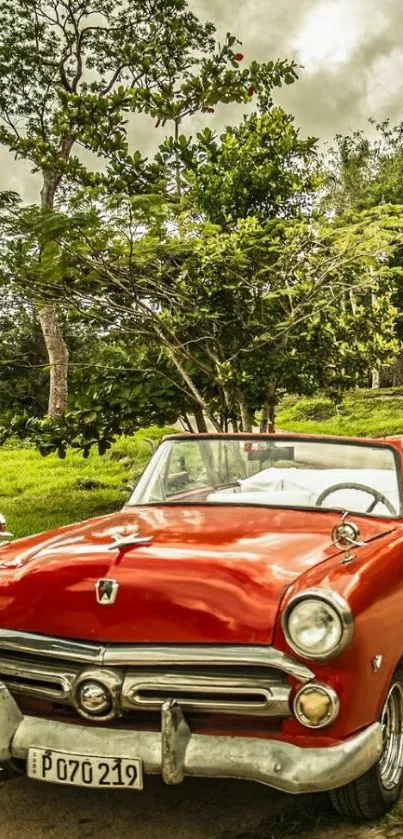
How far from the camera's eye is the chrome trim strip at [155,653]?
2725mm

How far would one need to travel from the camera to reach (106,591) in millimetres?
2998

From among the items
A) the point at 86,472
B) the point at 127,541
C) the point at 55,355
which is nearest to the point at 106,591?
the point at 127,541

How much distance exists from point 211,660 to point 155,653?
0.20m

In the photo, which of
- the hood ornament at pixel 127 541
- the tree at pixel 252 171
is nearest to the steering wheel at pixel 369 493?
the hood ornament at pixel 127 541

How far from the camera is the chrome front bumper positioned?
104 inches

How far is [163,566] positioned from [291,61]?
6836mm

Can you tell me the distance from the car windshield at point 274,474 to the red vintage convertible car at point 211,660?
53 cm

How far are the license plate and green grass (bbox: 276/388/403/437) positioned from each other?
683 inches

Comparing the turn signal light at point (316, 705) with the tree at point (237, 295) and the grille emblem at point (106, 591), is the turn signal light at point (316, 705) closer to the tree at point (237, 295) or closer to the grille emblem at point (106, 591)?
the grille emblem at point (106, 591)

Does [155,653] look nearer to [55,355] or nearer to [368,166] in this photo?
[55,355]

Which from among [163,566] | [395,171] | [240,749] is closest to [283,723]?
[240,749]

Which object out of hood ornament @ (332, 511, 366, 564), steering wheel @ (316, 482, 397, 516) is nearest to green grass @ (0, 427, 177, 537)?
steering wheel @ (316, 482, 397, 516)

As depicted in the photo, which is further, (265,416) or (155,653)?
(265,416)

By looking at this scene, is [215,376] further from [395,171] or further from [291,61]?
[395,171]
